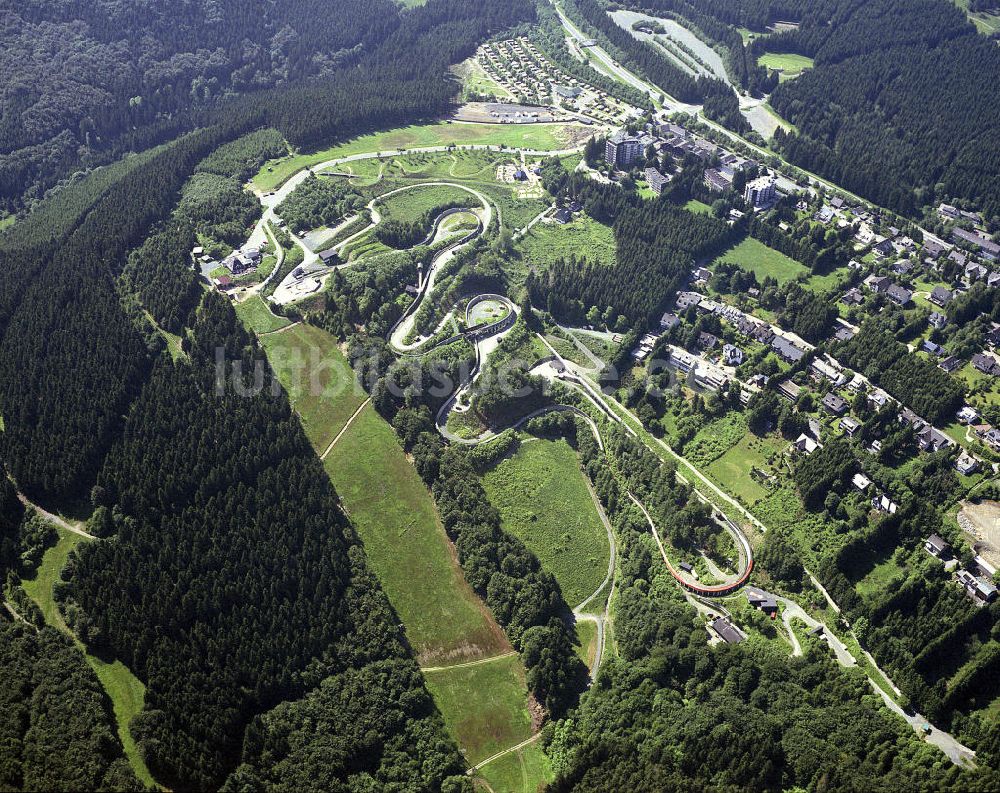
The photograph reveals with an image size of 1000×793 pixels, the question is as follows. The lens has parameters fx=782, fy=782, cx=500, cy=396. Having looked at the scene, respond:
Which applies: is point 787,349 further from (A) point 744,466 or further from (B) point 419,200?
(B) point 419,200

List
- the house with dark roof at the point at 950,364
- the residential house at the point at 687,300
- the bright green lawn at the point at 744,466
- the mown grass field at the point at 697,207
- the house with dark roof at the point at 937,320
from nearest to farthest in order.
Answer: the bright green lawn at the point at 744,466 < the house with dark roof at the point at 950,364 < the house with dark roof at the point at 937,320 < the residential house at the point at 687,300 < the mown grass field at the point at 697,207

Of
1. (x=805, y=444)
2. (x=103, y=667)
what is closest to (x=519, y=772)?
(x=103, y=667)

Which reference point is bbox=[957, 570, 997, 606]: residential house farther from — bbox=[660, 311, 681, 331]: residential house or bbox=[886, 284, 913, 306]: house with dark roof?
bbox=[886, 284, 913, 306]: house with dark roof

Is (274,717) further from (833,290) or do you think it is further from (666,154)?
(666,154)

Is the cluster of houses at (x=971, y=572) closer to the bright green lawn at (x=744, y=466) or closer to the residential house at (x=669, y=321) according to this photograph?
the bright green lawn at (x=744, y=466)

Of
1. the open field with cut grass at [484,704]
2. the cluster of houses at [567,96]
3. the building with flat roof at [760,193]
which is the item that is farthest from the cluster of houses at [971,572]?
the cluster of houses at [567,96]

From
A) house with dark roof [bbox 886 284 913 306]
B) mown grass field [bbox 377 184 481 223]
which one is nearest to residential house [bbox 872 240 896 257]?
house with dark roof [bbox 886 284 913 306]
